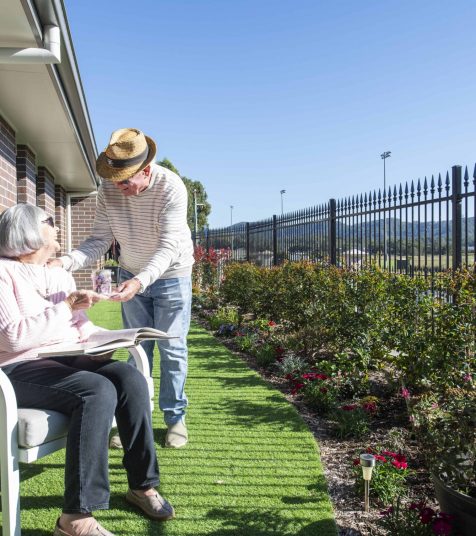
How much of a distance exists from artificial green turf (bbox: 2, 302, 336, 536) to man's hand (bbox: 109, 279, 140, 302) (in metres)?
1.06

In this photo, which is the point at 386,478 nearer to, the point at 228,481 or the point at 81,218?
the point at 228,481

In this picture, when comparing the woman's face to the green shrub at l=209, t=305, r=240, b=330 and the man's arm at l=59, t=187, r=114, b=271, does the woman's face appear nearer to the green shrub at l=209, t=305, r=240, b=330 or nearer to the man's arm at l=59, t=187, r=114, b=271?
the man's arm at l=59, t=187, r=114, b=271

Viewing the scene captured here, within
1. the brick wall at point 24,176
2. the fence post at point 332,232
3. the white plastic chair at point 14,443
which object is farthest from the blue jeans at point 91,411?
the fence post at point 332,232

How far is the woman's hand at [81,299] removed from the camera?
8.45 ft

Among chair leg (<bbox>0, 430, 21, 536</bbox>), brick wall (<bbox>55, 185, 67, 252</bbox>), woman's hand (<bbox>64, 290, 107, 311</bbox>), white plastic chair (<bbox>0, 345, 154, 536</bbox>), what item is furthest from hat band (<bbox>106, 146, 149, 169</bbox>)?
brick wall (<bbox>55, 185, 67, 252</bbox>)

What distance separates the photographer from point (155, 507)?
2.65m

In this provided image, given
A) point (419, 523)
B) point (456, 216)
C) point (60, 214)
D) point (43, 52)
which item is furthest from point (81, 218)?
point (419, 523)

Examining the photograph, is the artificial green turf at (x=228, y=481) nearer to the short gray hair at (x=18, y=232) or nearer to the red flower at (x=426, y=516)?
the red flower at (x=426, y=516)

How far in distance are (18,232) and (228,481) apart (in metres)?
1.79

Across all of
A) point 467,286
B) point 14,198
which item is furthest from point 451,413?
point 14,198

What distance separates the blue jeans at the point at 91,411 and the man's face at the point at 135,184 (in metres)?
1.09

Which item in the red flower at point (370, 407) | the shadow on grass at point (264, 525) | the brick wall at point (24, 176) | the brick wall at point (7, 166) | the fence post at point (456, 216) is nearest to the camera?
the shadow on grass at point (264, 525)

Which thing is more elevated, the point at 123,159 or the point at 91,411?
the point at 123,159

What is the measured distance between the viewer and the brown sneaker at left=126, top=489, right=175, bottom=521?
2643 millimetres
